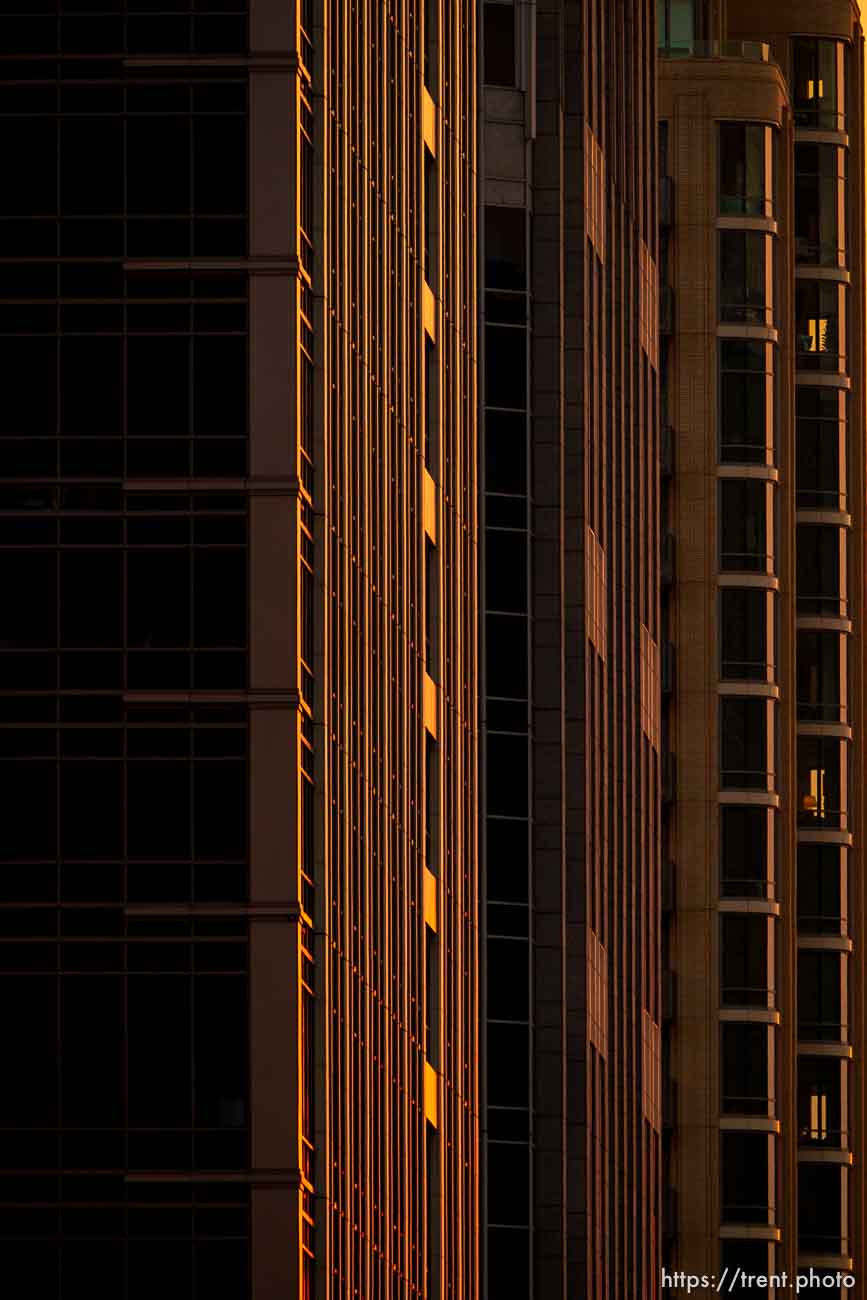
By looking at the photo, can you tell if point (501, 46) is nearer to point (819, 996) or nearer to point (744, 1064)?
point (744, 1064)

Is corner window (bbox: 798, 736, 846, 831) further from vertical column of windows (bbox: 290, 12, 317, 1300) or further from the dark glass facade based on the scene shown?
the dark glass facade

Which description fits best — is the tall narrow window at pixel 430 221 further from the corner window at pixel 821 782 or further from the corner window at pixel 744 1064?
the corner window at pixel 821 782

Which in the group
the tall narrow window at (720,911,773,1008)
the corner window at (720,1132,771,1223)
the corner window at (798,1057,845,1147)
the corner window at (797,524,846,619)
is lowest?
the corner window at (720,1132,771,1223)

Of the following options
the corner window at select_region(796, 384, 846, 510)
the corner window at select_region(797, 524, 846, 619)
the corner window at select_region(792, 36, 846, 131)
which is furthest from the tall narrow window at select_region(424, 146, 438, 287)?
the corner window at select_region(792, 36, 846, 131)

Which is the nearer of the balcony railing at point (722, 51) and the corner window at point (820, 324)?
the balcony railing at point (722, 51)

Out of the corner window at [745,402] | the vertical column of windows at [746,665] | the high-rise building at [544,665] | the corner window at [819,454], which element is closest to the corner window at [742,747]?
the vertical column of windows at [746,665]

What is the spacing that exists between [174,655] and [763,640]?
3398 inches

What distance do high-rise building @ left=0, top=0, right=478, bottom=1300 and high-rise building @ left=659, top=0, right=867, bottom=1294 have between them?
76.6m

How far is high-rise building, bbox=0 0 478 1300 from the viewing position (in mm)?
72000

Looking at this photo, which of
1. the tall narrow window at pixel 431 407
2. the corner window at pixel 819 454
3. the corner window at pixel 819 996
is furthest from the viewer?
the corner window at pixel 819 454

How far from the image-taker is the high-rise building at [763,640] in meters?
153

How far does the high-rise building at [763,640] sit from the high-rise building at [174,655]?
76.6 metres

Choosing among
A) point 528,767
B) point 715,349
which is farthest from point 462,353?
point 715,349

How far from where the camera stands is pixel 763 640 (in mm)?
158000
